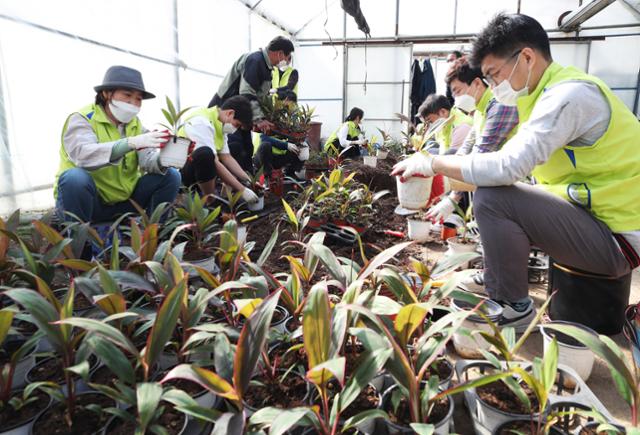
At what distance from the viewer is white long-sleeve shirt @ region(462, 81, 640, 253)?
4.46 feet

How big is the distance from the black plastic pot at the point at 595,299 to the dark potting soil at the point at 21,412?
5.58 ft

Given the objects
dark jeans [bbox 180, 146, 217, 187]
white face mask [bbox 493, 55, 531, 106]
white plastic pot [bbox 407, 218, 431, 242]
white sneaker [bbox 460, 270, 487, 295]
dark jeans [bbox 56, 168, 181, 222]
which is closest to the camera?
white face mask [bbox 493, 55, 531, 106]

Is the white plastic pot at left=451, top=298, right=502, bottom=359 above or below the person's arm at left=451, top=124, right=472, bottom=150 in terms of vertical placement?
below

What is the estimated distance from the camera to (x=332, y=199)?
2.57 m

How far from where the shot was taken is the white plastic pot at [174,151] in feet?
7.22

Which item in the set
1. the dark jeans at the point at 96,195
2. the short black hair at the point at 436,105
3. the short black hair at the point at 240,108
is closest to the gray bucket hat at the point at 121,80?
the dark jeans at the point at 96,195

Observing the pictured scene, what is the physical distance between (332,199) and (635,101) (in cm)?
956

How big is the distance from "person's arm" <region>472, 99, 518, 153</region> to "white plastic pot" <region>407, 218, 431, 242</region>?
735 mm

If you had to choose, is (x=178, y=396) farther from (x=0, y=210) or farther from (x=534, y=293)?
(x=0, y=210)

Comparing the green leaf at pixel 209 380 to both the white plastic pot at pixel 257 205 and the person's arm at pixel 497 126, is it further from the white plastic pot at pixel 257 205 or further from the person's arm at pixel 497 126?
the white plastic pot at pixel 257 205

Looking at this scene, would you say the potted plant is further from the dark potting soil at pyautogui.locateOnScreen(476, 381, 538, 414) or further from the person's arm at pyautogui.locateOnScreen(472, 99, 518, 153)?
the dark potting soil at pyautogui.locateOnScreen(476, 381, 538, 414)

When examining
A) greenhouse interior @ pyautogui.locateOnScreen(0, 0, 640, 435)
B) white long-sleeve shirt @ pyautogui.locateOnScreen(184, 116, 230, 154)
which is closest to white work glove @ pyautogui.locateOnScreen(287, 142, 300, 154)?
greenhouse interior @ pyautogui.locateOnScreen(0, 0, 640, 435)

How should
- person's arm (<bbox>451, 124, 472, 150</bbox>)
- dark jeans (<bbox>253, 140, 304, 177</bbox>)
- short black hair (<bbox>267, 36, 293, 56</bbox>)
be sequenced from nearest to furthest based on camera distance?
person's arm (<bbox>451, 124, 472, 150</bbox>), short black hair (<bbox>267, 36, 293, 56</bbox>), dark jeans (<bbox>253, 140, 304, 177</bbox>)

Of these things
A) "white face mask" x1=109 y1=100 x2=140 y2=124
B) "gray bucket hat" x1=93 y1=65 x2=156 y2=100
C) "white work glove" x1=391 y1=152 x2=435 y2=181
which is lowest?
"white work glove" x1=391 y1=152 x2=435 y2=181
